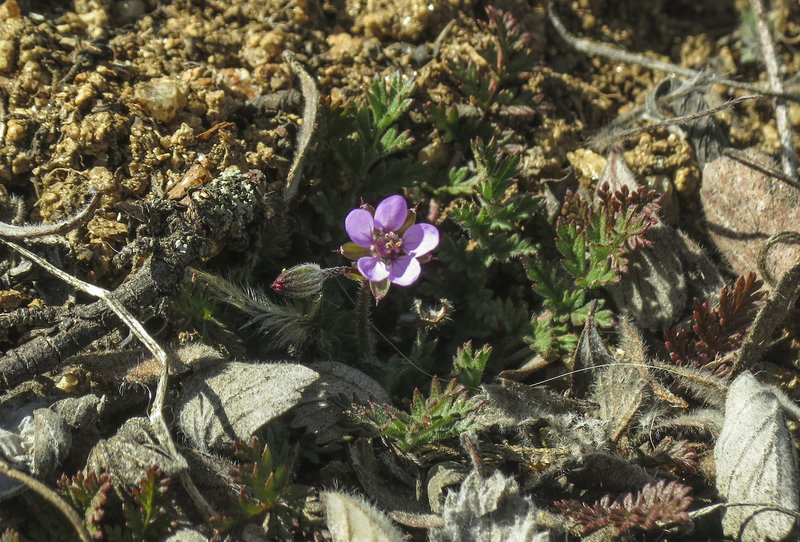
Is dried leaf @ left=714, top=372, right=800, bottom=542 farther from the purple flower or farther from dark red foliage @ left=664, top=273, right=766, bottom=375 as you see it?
the purple flower

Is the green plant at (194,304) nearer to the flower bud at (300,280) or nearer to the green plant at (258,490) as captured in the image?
the flower bud at (300,280)

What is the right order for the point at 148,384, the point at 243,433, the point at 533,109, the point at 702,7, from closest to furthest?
→ the point at 243,433, the point at 148,384, the point at 533,109, the point at 702,7

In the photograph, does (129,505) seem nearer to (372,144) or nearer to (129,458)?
(129,458)

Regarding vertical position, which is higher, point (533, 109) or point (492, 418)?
point (533, 109)

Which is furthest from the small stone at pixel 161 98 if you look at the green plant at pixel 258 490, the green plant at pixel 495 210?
the green plant at pixel 258 490

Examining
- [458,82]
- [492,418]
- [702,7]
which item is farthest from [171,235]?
[702,7]

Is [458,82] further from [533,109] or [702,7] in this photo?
[702,7]
